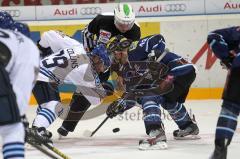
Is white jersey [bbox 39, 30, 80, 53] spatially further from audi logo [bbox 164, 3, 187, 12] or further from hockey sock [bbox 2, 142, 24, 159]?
audi logo [bbox 164, 3, 187, 12]

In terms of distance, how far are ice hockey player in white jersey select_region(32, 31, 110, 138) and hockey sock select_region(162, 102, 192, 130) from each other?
516mm

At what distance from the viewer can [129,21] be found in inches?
191

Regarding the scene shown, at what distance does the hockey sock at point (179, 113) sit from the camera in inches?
181

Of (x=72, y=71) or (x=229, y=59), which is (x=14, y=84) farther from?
(x=72, y=71)

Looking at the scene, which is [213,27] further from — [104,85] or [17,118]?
[17,118]

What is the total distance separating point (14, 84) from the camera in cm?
244

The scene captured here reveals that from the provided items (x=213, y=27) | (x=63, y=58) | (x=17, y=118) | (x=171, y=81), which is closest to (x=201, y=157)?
(x=171, y=81)

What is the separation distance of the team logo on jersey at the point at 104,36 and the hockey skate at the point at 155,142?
928 mm

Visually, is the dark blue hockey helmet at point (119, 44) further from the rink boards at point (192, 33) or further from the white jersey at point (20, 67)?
the rink boards at point (192, 33)

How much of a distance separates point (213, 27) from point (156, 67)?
2.81 metres

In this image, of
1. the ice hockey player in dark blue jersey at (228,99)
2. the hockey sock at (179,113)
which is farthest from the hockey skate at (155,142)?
the ice hockey player in dark blue jersey at (228,99)

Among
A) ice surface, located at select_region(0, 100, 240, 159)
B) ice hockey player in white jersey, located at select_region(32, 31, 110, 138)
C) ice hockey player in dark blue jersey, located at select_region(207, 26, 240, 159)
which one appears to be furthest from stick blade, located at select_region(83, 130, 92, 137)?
ice hockey player in dark blue jersey, located at select_region(207, 26, 240, 159)

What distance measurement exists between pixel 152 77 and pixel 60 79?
2.19 feet

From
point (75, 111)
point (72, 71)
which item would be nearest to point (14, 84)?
point (72, 71)
